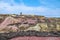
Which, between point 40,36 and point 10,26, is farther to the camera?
point 10,26

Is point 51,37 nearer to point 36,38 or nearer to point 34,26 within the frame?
point 36,38

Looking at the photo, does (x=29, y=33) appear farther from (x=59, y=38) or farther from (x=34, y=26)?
(x=34, y=26)

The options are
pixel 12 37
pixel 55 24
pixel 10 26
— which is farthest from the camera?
pixel 55 24

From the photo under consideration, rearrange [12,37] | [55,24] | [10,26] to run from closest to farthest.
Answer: [12,37] → [10,26] → [55,24]

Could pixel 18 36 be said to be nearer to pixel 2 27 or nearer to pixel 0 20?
pixel 2 27

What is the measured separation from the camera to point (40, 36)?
174 inches

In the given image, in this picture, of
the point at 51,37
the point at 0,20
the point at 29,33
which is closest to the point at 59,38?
the point at 51,37

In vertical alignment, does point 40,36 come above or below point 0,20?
below

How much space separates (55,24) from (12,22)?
5.34 ft

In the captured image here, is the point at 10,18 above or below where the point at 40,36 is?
above

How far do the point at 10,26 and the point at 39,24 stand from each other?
106 cm

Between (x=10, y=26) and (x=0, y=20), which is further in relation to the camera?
(x=0, y=20)

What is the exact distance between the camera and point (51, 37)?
450 cm

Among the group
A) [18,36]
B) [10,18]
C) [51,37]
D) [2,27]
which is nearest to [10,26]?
[2,27]
